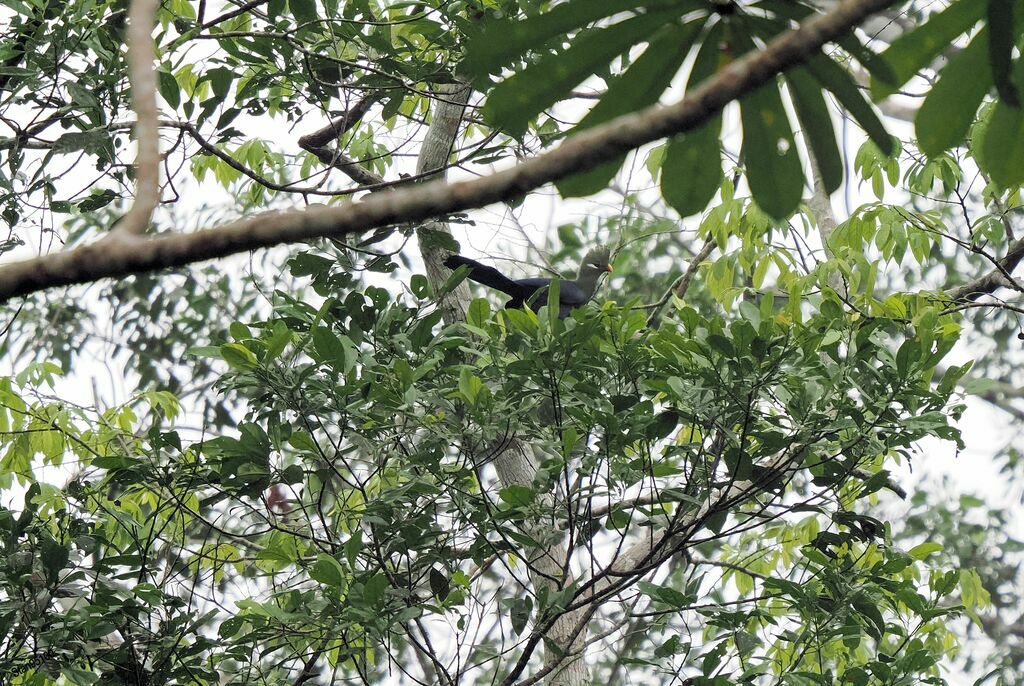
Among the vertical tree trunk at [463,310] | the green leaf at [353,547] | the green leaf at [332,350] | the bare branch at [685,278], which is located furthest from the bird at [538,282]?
the green leaf at [353,547]

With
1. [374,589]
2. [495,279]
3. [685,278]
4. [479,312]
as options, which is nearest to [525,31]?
[374,589]

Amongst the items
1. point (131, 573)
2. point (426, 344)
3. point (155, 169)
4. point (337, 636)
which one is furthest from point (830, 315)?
point (155, 169)

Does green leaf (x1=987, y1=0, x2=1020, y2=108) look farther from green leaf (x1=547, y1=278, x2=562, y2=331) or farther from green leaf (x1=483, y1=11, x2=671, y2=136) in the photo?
green leaf (x1=547, y1=278, x2=562, y2=331)

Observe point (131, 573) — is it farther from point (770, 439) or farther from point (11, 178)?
point (770, 439)

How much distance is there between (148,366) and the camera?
276 inches

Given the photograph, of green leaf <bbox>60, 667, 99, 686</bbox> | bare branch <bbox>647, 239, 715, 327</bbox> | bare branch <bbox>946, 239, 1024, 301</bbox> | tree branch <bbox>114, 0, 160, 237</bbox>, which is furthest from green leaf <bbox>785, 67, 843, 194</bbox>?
bare branch <bbox>647, 239, 715, 327</bbox>

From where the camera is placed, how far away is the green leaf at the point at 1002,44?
89cm

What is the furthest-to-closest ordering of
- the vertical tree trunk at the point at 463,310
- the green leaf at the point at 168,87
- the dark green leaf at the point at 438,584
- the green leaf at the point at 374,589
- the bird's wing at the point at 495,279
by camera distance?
the bird's wing at the point at 495,279 < the vertical tree trunk at the point at 463,310 < the green leaf at the point at 168,87 < the dark green leaf at the point at 438,584 < the green leaf at the point at 374,589

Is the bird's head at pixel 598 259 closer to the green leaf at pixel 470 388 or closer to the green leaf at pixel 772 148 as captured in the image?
the green leaf at pixel 470 388

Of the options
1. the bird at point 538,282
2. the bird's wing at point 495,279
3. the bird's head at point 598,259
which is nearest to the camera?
the bird at point 538,282

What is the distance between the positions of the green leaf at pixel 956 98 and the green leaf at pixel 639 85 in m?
0.25

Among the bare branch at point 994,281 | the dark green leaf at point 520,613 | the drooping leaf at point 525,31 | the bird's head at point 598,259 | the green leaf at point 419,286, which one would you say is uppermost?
the bird's head at point 598,259

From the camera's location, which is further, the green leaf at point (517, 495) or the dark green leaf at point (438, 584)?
the dark green leaf at point (438, 584)

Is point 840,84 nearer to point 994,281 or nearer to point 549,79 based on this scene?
point 549,79
